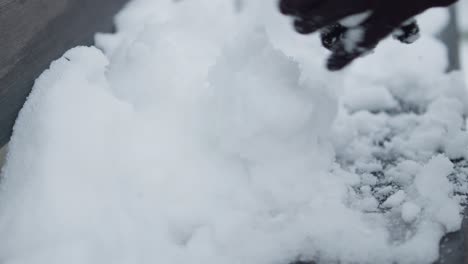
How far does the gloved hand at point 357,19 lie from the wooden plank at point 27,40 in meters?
0.53

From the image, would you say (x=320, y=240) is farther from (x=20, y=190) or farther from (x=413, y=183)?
(x=20, y=190)

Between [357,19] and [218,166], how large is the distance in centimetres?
34

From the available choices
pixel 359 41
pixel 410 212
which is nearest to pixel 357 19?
pixel 359 41

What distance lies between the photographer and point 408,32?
86 centimetres

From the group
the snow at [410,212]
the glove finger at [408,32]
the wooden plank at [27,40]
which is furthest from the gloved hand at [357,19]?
the wooden plank at [27,40]

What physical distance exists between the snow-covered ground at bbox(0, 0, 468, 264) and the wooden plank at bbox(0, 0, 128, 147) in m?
0.04

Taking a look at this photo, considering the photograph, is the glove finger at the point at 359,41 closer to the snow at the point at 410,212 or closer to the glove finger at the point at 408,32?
the glove finger at the point at 408,32

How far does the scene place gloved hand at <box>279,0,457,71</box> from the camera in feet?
2.62

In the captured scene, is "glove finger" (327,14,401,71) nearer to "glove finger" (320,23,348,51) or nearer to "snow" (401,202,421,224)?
"glove finger" (320,23,348,51)

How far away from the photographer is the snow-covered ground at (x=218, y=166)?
89cm

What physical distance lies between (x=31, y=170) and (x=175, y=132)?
0.85 feet

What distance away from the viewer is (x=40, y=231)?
0.89 meters

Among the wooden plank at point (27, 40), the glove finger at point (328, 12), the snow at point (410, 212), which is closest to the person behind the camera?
the glove finger at point (328, 12)

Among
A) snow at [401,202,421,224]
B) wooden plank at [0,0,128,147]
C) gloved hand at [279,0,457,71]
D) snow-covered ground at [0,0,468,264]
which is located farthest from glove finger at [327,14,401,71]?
wooden plank at [0,0,128,147]
